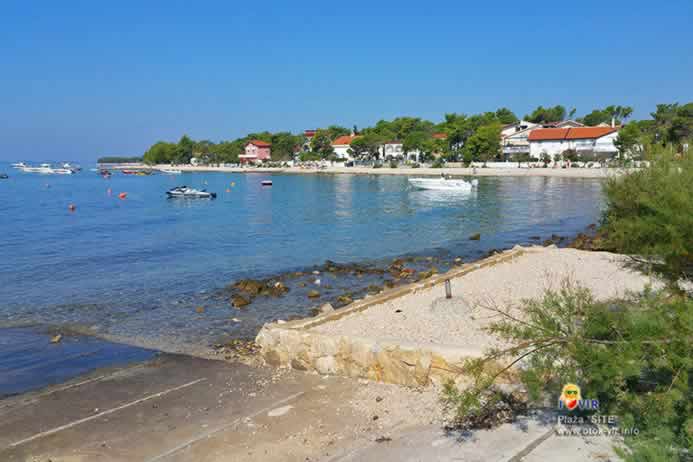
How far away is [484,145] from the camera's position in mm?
103188

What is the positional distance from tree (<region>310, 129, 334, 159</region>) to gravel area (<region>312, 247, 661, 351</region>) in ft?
411

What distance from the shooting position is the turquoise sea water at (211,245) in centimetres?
1705

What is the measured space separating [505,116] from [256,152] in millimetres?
68913

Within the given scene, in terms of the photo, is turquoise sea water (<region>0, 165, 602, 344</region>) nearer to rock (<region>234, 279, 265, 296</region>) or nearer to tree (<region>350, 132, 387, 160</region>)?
rock (<region>234, 279, 265, 296</region>)

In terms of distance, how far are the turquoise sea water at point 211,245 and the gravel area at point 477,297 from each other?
4.11 meters

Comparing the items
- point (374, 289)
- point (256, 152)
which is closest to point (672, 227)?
point (374, 289)

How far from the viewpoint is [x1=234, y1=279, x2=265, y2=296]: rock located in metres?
18.9

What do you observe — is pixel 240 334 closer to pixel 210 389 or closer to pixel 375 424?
pixel 210 389

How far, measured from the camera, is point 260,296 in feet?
60.4

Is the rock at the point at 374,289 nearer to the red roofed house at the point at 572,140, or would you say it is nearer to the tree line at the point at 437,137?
the tree line at the point at 437,137

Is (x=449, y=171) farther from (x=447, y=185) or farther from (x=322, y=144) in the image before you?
(x=322, y=144)

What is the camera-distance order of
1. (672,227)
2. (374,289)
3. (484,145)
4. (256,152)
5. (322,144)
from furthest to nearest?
1. (256,152)
2. (322,144)
3. (484,145)
4. (374,289)
5. (672,227)

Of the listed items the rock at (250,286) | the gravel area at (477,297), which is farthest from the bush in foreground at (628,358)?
the rock at (250,286)

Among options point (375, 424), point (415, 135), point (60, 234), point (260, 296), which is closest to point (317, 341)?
point (375, 424)
